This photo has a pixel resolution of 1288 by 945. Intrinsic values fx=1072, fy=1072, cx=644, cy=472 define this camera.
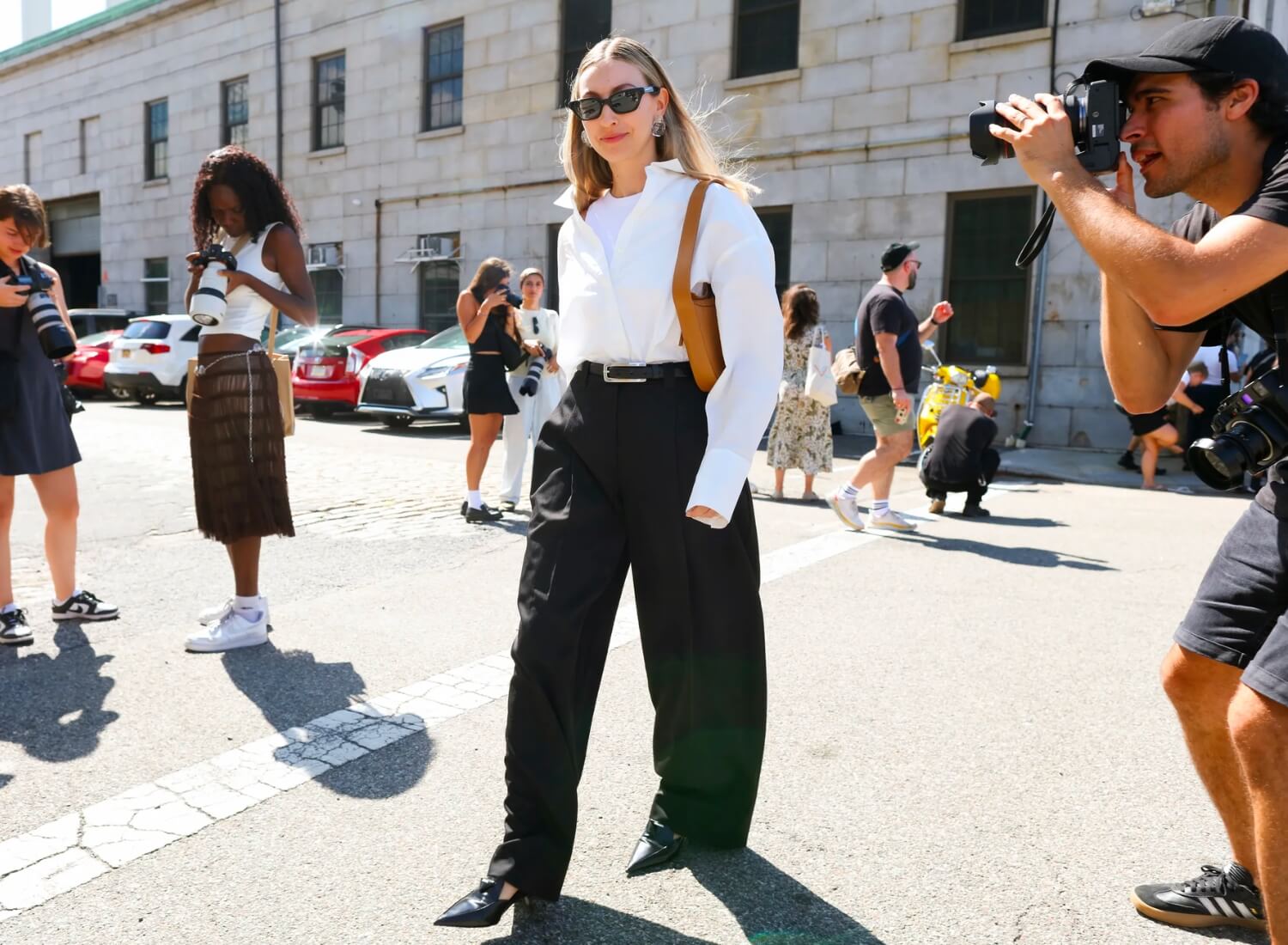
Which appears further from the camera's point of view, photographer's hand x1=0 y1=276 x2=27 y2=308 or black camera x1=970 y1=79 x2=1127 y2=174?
photographer's hand x1=0 y1=276 x2=27 y2=308

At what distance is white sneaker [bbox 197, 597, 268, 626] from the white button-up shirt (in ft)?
8.81

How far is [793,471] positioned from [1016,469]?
2.61 m

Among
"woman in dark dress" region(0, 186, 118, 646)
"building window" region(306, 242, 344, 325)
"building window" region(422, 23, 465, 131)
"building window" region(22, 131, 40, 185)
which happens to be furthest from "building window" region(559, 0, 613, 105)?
"building window" region(22, 131, 40, 185)

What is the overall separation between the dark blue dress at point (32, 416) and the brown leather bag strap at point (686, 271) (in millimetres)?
3410

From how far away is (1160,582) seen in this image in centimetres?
607

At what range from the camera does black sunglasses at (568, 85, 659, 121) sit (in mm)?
2561

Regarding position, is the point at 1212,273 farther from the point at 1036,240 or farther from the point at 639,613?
the point at 639,613

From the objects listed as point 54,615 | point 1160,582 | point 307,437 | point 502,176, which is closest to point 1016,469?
point 1160,582

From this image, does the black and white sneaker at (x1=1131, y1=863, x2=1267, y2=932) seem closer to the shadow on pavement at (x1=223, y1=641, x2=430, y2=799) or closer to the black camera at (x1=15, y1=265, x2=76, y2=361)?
the shadow on pavement at (x1=223, y1=641, x2=430, y2=799)

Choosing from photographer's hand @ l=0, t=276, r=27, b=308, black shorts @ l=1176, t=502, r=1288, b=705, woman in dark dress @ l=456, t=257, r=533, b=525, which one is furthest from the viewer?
woman in dark dress @ l=456, t=257, r=533, b=525

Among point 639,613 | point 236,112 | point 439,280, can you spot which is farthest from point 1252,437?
point 236,112

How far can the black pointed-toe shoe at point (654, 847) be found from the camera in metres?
2.66

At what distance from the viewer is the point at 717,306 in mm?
2488

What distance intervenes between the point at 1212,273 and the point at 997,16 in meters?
14.5
